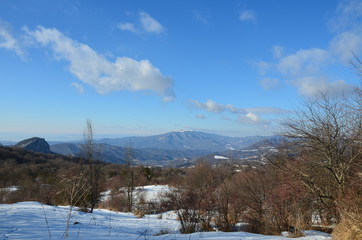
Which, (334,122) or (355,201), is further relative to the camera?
(334,122)

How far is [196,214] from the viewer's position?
1412 cm

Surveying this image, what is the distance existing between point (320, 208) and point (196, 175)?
2409 cm

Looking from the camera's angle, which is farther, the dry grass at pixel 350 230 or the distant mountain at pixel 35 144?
the distant mountain at pixel 35 144

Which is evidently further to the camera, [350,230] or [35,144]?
[35,144]

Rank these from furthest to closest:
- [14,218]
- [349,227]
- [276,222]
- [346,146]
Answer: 1. [276,222]
2. [346,146]
3. [14,218]
4. [349,227]

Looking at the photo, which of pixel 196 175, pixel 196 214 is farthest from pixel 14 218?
pixel 196 175

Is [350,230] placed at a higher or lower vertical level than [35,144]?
higher

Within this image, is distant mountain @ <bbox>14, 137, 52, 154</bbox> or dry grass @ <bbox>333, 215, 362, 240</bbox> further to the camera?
distant mountain @ <bbox>14, 137, 52, 154</bbox>

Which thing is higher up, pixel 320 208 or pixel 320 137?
pixel 320 137

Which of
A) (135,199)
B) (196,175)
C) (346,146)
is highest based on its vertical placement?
(346,146)

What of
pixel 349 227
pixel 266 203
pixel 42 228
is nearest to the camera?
pixel 349 227

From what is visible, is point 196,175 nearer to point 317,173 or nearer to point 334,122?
point 317,173

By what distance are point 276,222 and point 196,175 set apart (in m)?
22.5

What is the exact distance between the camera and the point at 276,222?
47.5ft
